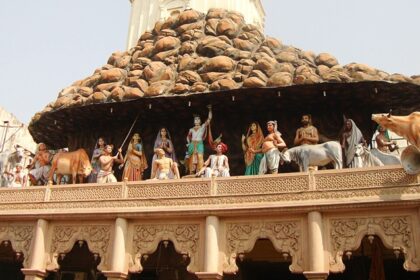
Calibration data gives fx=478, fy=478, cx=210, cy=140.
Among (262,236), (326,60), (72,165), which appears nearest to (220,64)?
(326,60)

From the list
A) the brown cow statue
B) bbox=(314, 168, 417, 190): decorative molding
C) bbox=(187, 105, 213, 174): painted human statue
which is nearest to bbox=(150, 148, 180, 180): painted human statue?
bbox=(187, 105, 213, 174): painted human statue

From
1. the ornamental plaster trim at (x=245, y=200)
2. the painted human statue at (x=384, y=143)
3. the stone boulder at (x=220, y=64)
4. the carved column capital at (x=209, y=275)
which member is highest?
the stone boulder at (x=220, y=64)

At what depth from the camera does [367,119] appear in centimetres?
1465

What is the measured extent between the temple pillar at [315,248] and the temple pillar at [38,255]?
6036mm

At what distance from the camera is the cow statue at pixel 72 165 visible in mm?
14156

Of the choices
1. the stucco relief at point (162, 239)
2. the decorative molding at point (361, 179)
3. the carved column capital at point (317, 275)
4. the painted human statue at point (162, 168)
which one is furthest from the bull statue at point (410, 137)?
the painted human statue at point (162, 168)

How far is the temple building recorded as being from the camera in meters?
9.59

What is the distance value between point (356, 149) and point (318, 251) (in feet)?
12.2

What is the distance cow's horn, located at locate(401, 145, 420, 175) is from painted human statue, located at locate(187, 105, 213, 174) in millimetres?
5656

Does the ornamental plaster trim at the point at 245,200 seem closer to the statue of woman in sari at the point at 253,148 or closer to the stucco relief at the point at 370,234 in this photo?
the stucco relief at the point at 370,234

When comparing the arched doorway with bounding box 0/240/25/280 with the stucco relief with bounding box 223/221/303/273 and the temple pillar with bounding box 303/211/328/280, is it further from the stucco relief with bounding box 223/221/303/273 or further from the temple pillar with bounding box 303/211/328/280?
the temple pillar with bounding box 303/211/328/280

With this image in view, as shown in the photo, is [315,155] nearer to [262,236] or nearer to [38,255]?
[262,236]

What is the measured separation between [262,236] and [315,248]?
1160mm

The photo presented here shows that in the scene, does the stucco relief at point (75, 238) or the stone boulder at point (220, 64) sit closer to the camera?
the stucco relief at point (75, 238)
